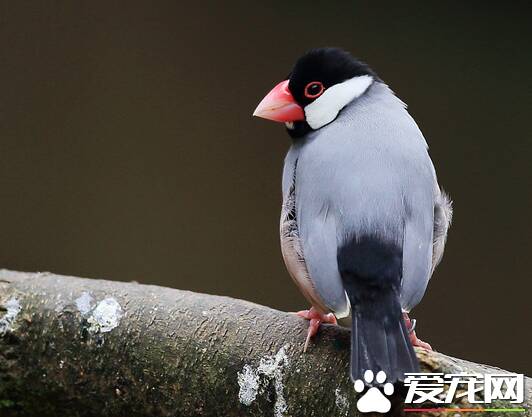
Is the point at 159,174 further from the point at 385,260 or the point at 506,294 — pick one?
the point at 385,260

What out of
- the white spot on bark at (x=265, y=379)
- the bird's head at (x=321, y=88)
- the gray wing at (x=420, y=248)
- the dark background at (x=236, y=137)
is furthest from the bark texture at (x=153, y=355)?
the dark background at (x=236, y=137)

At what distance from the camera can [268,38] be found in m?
2.60

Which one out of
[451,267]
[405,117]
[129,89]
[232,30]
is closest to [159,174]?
[129,89]

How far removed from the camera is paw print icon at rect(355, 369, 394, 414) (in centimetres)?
110

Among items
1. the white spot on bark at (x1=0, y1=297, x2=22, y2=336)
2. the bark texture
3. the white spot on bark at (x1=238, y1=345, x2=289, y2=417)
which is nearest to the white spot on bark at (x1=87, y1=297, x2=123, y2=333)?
the bark texture

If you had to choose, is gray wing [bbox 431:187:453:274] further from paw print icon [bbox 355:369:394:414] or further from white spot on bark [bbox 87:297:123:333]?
white spot on bark [bbox 87:297:123:333]

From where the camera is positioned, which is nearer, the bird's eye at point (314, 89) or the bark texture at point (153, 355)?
the bark texture at point (153, 355)

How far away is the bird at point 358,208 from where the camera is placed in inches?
47.7

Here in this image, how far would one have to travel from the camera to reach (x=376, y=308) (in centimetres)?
121

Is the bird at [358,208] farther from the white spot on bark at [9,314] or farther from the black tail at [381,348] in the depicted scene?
the white spot on bark at [9,314]

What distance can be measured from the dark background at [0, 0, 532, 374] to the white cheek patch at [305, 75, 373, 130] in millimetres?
1042

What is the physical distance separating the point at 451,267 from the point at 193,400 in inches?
59.0

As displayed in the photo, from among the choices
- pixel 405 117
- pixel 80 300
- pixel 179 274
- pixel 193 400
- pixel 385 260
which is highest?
pixel 405 117

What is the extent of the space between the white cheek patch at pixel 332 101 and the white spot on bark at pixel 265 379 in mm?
452
